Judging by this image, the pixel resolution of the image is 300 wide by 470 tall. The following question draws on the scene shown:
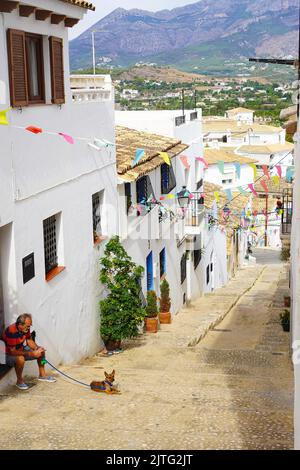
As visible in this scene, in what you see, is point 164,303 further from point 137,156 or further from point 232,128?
point 232,128

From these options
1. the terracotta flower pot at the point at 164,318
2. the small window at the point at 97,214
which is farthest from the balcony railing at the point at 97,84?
the terracotta flower pot at the point at 164,318

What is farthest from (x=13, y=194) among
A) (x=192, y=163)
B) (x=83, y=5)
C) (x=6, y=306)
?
(x=192, y=163)

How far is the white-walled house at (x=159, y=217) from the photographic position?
17.4m

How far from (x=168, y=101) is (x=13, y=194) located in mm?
115140

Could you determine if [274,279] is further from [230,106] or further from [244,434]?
[230,106]

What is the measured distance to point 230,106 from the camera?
143m

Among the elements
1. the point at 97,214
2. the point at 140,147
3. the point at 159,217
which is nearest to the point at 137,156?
the point at 97,214

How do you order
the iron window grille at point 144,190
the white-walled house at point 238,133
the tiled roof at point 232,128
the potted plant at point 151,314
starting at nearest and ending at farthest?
the potted plant at point 151,314
the iron window grille at point 144,190
the white-walled house at point 238,133
the tiled roof at point 232,128

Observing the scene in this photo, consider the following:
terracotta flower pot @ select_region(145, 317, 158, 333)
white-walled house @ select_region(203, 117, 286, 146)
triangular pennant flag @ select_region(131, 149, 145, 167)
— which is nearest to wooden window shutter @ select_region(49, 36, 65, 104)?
triangular pennant flag @ select_region(131, 149, 145, 167)

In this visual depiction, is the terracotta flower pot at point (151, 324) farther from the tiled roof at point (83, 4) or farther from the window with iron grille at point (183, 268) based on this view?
the tiled roof at point (83, 4)

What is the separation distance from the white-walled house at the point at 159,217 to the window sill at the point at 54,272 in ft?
14.3

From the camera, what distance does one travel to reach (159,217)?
20.6m

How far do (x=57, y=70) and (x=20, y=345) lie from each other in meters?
5.08

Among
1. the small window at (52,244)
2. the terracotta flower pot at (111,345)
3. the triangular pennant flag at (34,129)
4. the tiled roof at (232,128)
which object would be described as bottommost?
the terracotta flower pot at (111,345)
